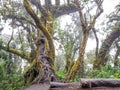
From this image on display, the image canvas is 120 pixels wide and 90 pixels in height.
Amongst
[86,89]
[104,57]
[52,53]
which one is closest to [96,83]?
[86,89]

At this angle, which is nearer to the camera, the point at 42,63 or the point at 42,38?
the point at 42,63

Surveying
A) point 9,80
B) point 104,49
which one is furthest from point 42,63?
point 104,49

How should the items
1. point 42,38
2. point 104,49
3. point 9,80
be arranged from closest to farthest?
1. point 9,80
2. point 42,38
3. point 104,49

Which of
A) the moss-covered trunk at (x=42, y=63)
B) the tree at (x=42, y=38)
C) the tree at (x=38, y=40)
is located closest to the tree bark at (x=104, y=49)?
the tree at (x=42, y=38)

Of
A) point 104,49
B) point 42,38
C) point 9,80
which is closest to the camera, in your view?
point 9,80

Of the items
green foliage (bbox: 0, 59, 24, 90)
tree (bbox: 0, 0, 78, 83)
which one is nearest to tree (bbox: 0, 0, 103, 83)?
tree (bbox: 0, 0, 78, 83)

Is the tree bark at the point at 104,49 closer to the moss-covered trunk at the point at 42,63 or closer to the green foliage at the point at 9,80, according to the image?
the moss-covered trunk at the point at 42,63

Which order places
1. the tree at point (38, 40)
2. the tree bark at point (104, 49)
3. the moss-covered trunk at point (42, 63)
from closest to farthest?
the tree at point (38, 40) → the moss-covered trunk at point (42, 63) → the tree bark at point (104, 49)

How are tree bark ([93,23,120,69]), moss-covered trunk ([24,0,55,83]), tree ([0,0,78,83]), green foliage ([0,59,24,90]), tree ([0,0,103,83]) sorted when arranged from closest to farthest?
tree ([0,0,78,83]) < tree ([0,0,103,83]) < moss-covered trunk ([24,0,55,83]) < green foliage ([0,59,24,90]) < tree bark ([93,23,120,69])

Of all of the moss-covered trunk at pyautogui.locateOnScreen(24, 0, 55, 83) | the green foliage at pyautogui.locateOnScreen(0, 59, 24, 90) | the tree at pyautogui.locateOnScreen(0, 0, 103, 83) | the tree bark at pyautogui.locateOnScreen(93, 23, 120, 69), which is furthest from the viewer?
the tree bark at pyautogui.locateOnScreen(93, 23, 120, 69)

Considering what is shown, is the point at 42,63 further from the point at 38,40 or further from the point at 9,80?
the point at 9,80

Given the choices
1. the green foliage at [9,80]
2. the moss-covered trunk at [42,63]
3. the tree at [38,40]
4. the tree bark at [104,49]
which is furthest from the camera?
the tree bark at [104,49]

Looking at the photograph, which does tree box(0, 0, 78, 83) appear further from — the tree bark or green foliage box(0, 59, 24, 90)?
the tree bark

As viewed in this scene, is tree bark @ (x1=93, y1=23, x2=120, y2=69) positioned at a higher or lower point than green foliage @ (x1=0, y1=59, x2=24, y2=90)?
higher
